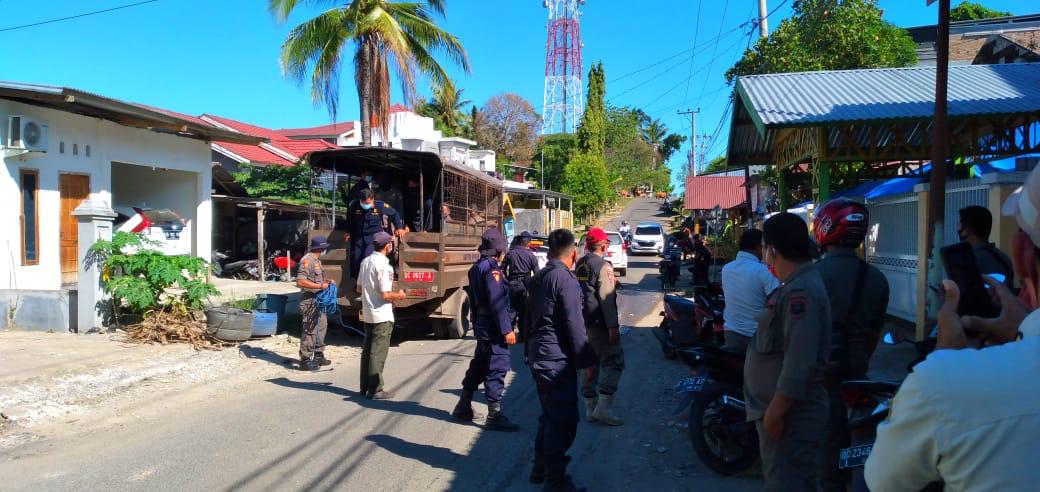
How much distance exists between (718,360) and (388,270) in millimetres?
3746

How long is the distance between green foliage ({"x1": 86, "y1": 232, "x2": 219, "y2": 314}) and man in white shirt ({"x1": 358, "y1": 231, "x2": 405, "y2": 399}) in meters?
3.95

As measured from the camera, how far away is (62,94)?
10961 mm

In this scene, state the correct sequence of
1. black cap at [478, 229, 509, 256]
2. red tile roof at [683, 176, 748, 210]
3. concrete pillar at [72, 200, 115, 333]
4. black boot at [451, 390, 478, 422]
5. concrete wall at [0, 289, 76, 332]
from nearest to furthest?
1. black boot at [451, 390, 478, 422]
2. black cap at [478, 229, 509, 256]
3. concrete pillar at [72, 200, 115, 333]
4. concrete wall at [0, 289, 76, 332]
5. red tile roof at [683, 176, 748, 210]

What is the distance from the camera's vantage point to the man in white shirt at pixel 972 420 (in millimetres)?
1381

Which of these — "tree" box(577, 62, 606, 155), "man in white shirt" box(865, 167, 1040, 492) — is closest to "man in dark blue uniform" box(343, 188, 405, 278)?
"man in white shirt" box(865, 167, 1040, 492)

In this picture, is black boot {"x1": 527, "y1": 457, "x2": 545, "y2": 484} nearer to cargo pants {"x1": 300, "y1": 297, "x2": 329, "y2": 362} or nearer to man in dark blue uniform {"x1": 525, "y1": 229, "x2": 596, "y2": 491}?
man in dark blue uniform {"x1": 525, "y1": 229, "x2": 596, "y2": 491}

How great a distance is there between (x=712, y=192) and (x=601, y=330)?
35584mm

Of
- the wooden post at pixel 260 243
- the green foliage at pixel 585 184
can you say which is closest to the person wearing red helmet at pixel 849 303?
the wooden post at pixel 260 243

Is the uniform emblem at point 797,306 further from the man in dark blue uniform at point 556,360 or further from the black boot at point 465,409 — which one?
the black boot at point 465,409

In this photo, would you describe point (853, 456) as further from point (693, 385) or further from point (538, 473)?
point (538, 473)

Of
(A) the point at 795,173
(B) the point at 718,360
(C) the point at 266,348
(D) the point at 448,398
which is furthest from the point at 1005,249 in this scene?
(A) the point at 795,173

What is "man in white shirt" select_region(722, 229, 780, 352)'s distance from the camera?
204 inches

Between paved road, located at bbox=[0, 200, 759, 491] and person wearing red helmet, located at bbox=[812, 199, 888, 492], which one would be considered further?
paved road, located at bbox=[0, 200, 759, 491]

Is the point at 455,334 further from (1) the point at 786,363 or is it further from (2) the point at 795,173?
(2) the point at 795,173
